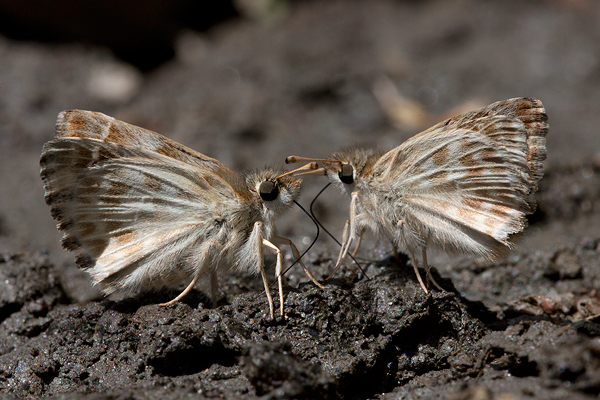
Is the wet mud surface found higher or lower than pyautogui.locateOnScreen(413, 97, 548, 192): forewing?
lower

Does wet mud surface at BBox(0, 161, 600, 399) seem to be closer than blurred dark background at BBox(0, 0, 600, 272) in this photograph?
Yes

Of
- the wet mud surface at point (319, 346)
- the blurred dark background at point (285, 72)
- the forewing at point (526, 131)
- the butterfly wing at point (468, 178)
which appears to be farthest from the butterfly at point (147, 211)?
the blurred dark background at point (285, 72)

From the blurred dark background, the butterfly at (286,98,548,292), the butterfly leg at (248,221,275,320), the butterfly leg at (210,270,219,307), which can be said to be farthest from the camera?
the blurred dark background

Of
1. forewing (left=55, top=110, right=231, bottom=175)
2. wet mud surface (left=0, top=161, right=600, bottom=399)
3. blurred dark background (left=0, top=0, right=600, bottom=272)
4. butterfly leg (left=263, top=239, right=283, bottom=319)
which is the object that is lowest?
wet mud surface (left=0, top=161, right=600, bottom=399)

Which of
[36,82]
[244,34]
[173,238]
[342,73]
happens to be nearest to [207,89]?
[244,34]

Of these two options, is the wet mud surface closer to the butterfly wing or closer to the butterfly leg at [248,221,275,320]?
the butterfly leg at [248,221,275,320]

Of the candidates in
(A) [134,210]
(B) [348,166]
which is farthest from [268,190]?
(A) [134,210]

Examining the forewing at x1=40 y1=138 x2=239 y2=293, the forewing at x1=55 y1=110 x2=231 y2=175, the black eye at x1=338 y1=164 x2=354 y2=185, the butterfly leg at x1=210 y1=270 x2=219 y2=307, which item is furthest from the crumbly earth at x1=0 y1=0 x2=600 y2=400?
the forewing at x1=55 y1=110 x2=231 y2=175

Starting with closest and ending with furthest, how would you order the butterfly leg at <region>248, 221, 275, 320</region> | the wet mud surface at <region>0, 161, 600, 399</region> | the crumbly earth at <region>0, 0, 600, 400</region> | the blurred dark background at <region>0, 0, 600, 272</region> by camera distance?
the wet mud surface at <region>0, 161, 600, 399</region> < the crumbly earth at <region>0, 0, 600, 400</region> < the butterfly leg at <region>248, 221, 275, 320</region> < the blurred dark background at <region>0, 0, 600, 272</region>
